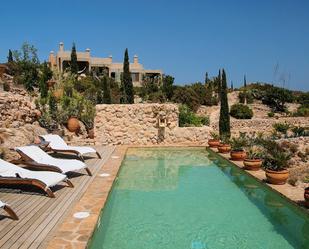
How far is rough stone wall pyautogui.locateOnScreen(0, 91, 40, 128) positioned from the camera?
13.8 m

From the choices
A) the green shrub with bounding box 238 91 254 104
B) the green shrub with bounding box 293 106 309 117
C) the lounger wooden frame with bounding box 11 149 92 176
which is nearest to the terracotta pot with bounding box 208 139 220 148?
the lounger wooden frame with bounding box 11 149 92 176

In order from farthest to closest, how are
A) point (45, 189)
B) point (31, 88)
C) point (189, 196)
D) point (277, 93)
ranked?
point (277, 93)
point (31, 88)
point (189, 196)
point (45, 189)

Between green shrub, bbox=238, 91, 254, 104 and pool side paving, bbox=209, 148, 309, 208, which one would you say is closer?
pool side paving, bbox=209, 148, 309, 208

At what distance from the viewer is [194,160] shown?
12219 millimetres

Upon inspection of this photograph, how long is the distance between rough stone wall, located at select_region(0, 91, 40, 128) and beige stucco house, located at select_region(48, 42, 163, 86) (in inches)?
1084

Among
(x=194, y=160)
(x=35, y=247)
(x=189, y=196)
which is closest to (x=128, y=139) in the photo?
(x=194, y=160)

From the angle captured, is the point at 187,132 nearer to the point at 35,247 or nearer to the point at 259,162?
the point at 259,162

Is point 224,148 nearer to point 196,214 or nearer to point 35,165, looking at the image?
point 196,214

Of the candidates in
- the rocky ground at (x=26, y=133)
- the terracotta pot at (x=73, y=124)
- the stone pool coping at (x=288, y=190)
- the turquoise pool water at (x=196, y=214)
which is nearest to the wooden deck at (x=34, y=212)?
the turquoise pool water at (x=196, y=214)

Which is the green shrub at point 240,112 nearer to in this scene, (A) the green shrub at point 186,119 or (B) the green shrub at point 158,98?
(B) the green shrub at point 158,98

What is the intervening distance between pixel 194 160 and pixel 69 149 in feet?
13.8

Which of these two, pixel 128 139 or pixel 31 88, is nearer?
pixel 128 139

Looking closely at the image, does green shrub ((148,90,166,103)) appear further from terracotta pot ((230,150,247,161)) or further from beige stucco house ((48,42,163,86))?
terracotta pot ((230,150,247,161))

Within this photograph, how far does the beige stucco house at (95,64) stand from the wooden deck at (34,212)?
1422 inches
